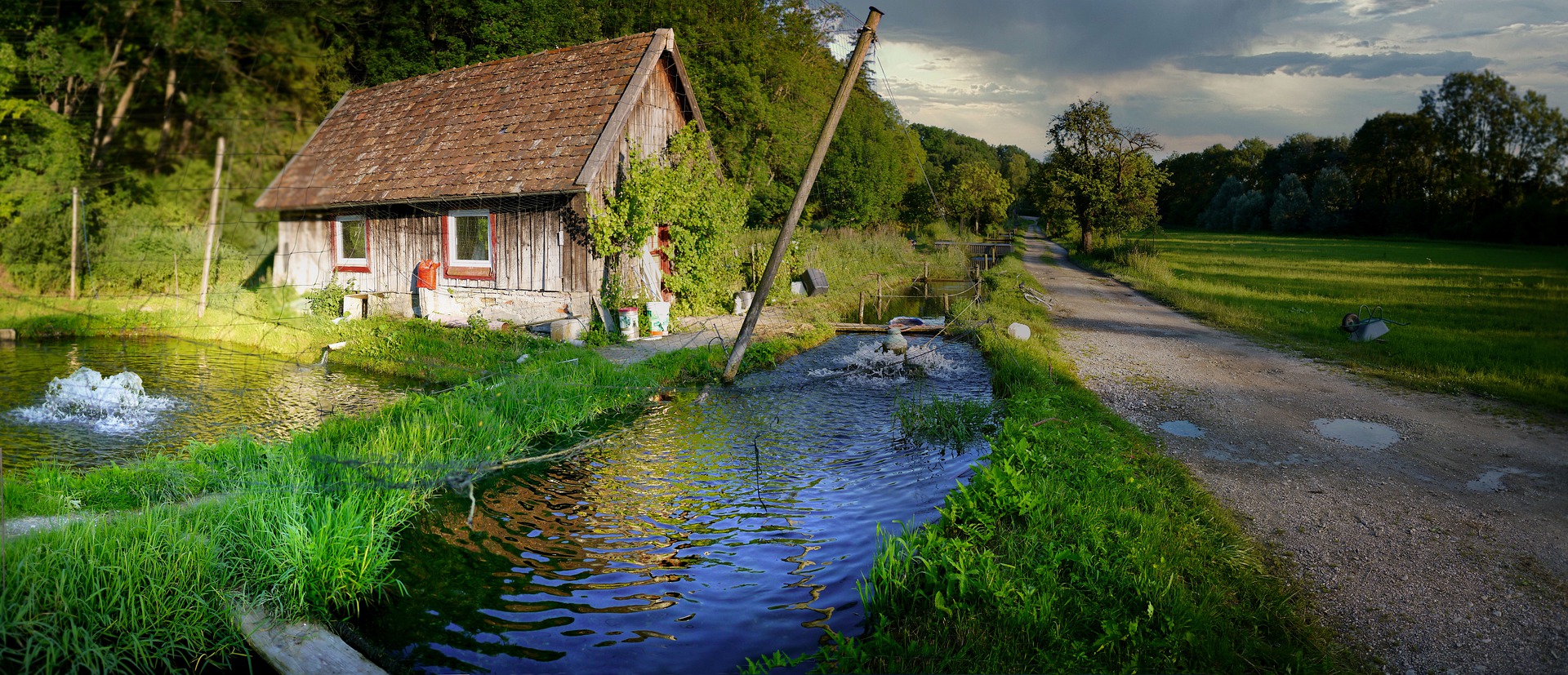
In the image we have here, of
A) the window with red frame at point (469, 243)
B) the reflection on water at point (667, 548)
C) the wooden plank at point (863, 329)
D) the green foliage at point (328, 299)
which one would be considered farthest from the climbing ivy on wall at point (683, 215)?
the green foliage at point (328, 299)

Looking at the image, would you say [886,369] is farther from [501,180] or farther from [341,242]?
[341,242]

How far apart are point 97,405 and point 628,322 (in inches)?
306

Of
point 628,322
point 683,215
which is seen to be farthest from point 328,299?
point 683,215

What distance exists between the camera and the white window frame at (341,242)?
695 inches

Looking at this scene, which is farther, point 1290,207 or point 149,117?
point 1290,207

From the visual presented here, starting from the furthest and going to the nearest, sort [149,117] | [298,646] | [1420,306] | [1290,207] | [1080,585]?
[1290,207], [1420,306], [149,117], [1080,585], [298,646]

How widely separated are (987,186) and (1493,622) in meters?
57.7

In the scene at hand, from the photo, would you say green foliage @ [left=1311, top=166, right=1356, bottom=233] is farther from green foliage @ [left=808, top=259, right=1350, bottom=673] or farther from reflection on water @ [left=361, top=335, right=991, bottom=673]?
reflection on water @ [left=361, top=335, right=991, bottom=673]

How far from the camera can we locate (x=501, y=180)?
1509cm

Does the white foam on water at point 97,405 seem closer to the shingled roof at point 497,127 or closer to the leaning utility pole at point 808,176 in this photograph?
the shingled roof at point 497,127

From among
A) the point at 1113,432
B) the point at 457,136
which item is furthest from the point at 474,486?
the point at 457,136

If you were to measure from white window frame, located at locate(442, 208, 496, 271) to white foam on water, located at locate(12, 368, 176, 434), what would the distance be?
6854 millimetres

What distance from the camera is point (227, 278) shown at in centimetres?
792

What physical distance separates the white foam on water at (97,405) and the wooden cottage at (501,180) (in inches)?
192
